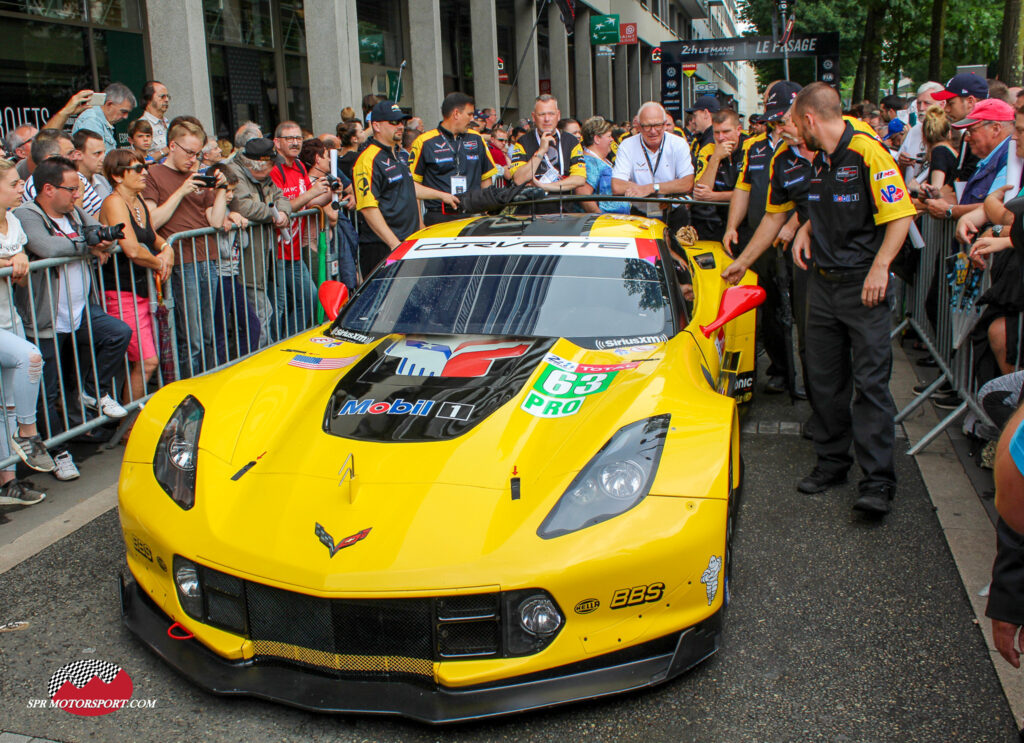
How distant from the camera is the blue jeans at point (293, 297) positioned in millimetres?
7245

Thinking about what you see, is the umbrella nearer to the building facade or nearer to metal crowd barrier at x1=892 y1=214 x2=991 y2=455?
the building facade

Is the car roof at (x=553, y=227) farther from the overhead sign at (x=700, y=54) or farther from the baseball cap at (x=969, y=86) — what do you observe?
the overhead sign at (x=700, y=54)

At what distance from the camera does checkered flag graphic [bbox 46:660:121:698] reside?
3084 mm

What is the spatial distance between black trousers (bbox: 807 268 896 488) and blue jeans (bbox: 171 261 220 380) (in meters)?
3.89

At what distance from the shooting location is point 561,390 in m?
3.52

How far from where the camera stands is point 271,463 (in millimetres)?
3252

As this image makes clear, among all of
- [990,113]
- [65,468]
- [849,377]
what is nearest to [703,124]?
[990,113]

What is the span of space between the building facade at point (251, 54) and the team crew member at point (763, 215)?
1.73 meters

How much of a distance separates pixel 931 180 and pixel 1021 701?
5739 mm

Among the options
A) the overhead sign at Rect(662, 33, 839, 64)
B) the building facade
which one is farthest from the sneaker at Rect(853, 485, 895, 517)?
the overhead sign at Rect(662, 33, 839, 64)

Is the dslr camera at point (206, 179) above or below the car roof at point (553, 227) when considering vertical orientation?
above

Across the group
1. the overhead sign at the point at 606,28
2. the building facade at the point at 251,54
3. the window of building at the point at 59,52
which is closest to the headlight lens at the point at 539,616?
the building facade at the point at 251,54

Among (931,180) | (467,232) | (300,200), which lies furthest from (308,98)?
(467,232)

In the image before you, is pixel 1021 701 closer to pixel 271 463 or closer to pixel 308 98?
pixel 271 463
